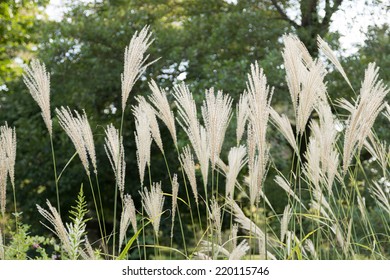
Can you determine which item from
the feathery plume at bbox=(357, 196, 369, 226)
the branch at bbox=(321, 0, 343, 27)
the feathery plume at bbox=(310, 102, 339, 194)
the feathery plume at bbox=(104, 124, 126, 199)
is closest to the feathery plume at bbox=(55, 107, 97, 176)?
the feathery plume at bbox=(104, 124, 126, 199)

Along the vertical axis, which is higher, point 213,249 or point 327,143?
point 327,143

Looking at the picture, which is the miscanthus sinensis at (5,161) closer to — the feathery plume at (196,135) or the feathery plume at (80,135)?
the feathery plume at (80,135)

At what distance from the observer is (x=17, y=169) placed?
968 centimetres

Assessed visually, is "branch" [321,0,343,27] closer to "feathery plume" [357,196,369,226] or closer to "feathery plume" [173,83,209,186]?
"feathery plume" [357,196,369,226]

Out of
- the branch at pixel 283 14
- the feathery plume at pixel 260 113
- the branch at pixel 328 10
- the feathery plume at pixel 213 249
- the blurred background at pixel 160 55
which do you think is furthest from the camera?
the branch at pixel 283 14

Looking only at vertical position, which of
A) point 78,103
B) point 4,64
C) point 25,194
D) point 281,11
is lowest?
point 25,194

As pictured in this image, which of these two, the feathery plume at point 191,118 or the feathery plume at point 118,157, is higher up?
the feathery plume at point 191,118

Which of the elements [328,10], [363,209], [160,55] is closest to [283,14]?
[328,10]

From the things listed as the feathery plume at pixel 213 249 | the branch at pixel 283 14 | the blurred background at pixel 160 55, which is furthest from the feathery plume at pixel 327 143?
the branch at pixel 283 14

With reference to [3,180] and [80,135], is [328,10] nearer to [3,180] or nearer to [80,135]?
[80,135]

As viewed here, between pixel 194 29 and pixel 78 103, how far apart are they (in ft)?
6.74
